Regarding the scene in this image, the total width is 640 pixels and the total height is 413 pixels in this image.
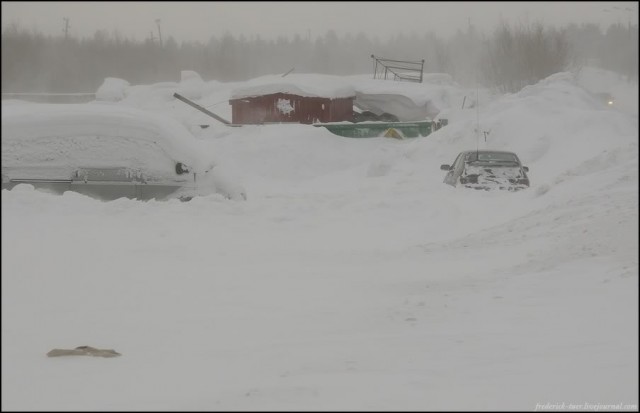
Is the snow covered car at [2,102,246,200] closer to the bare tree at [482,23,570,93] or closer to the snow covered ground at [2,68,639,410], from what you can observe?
the snow covered ground at [2,68,639,410]

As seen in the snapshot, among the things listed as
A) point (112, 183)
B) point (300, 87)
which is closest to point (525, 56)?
point (300, 87)

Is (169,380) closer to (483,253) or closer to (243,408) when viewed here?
(243,408)

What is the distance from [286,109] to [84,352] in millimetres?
30141

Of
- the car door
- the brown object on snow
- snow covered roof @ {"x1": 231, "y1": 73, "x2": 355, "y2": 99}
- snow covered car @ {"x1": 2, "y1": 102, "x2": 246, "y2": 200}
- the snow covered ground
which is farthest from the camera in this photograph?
snow covered roof @ {"x1": 231, "y1": 73, "x2": 355, "y2": 99}

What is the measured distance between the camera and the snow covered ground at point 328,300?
444 centimetres

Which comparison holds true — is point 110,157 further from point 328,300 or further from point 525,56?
point 525,56

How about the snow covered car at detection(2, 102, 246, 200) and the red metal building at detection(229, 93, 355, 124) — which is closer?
the snow covered car at detection(2, 102, 246, 200)

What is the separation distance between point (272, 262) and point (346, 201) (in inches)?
248

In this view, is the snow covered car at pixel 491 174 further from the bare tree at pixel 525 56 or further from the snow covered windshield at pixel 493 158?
the bare tree at pixel 525 56

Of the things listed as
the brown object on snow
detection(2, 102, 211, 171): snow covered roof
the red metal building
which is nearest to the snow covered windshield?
detection(2, 102, 211, 171): snow covered roof

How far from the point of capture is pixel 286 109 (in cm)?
3475

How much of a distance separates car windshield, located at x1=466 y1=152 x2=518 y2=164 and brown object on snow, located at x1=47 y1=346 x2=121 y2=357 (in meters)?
12.3

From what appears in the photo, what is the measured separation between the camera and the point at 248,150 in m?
27.8

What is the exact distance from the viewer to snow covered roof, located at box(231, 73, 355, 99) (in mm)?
34719
